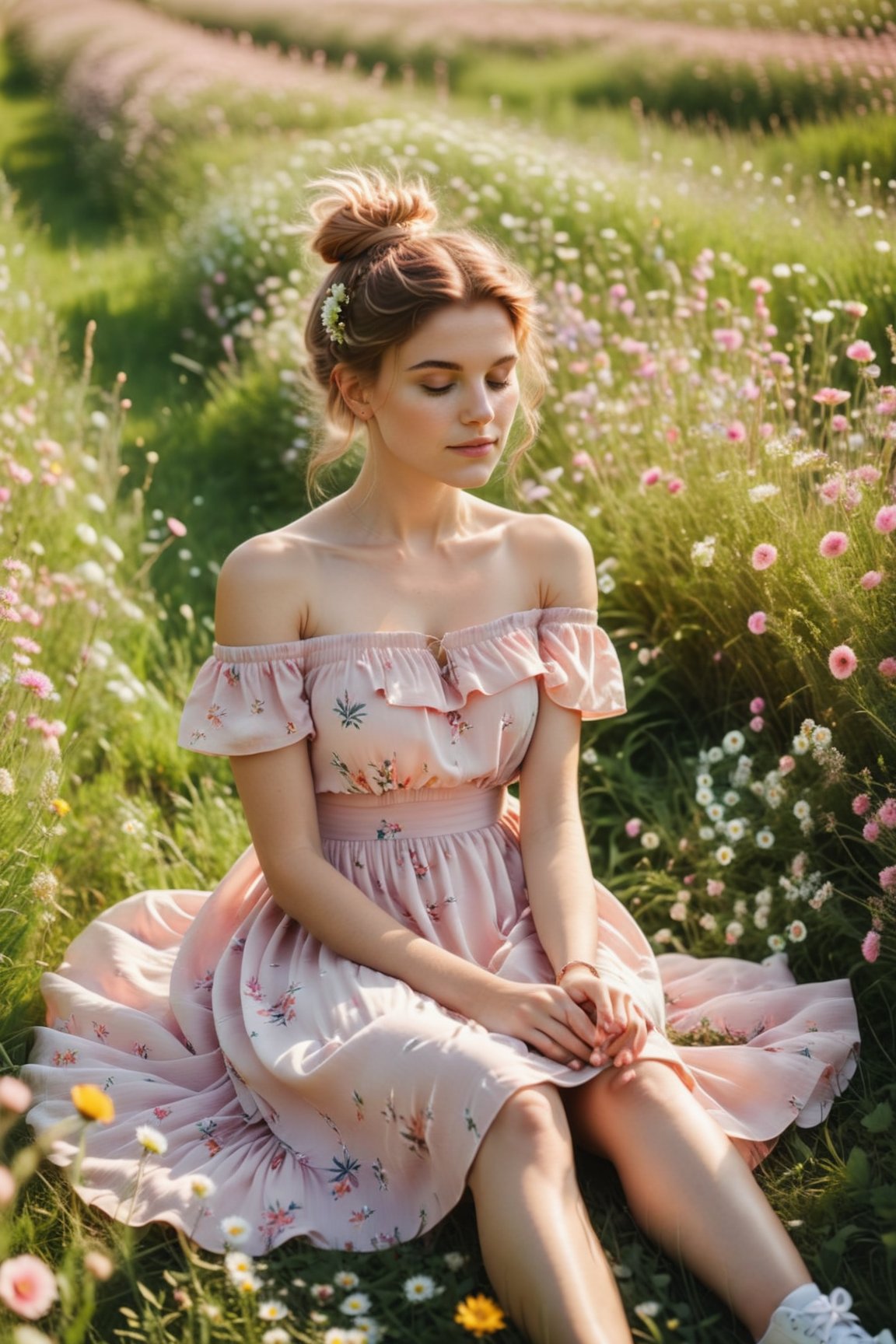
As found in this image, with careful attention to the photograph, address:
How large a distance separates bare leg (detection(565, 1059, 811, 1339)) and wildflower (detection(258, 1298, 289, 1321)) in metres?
0.59

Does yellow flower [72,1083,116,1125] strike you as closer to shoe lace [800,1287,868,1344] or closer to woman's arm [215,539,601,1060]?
woman's arm [215,539,601,1060]

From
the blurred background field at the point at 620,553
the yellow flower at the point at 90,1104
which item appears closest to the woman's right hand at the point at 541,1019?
the blurred background field at the point at 620,553

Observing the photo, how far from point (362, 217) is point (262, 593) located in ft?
2.56

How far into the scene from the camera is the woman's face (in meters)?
2.52

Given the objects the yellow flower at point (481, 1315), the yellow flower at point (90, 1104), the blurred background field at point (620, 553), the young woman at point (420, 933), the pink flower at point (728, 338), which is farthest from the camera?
the pink flower at point (728, 338)

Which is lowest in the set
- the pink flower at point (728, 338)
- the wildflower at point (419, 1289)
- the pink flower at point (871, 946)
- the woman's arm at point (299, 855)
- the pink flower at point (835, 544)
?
the wildflower at point (419, 1289)

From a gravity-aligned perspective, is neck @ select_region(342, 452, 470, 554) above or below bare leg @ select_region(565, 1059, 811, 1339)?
above

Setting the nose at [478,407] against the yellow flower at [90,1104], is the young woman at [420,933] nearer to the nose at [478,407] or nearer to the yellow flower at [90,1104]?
the nose at [478,407]

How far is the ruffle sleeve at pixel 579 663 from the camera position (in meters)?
2.75

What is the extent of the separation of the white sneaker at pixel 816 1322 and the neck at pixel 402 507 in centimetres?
153

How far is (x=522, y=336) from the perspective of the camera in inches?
109

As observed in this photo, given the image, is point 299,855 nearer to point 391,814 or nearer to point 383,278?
point 391,814

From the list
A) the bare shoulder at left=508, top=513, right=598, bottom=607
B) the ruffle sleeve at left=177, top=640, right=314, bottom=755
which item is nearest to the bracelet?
the ruffle sleeve at left=177, top=640, right=314, bottom=755

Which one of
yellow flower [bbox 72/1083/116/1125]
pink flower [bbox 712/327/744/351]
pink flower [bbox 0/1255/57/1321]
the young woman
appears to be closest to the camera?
pink flower [bbox 0/1255/57/1321]
